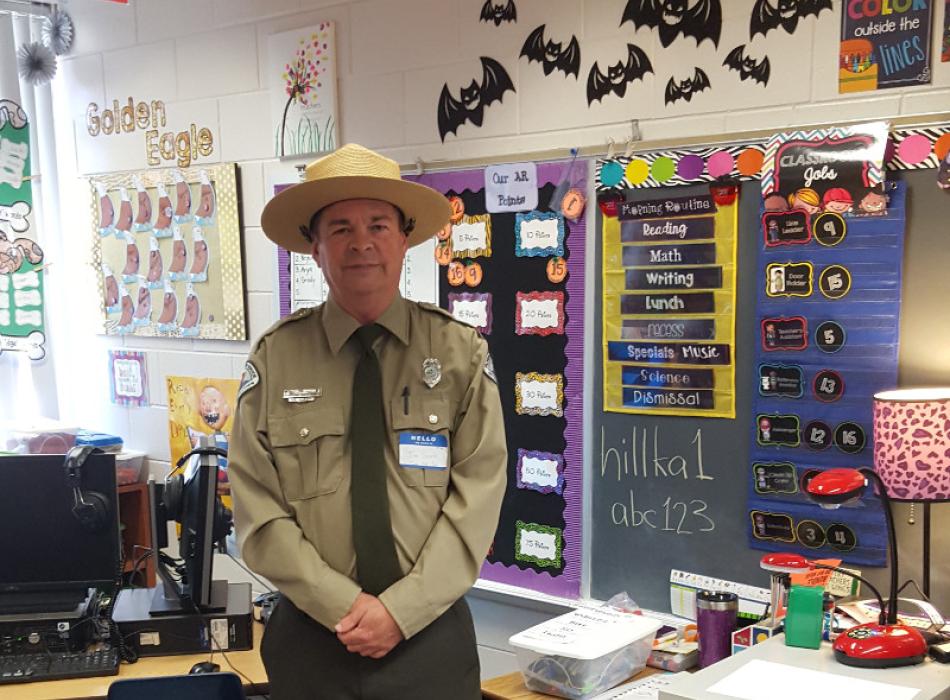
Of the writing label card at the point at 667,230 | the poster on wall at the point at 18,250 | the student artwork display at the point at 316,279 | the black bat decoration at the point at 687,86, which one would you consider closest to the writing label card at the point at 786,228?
the writing label card at the point at 667,230

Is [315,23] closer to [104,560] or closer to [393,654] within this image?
[104,560]

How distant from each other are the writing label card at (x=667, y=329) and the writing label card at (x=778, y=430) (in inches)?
10.2

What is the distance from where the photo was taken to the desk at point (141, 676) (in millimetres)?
2115

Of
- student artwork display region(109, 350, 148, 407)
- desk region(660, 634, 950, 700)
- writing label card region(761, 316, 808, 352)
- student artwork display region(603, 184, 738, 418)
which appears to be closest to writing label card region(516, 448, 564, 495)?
student artwork display region(603, 184, 738, 418)

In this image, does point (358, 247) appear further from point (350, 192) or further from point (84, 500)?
point (84, 500)

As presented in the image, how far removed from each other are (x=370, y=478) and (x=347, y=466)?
0.19 feet

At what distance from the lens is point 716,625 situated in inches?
87.0

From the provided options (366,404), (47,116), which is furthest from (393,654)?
(47,116)

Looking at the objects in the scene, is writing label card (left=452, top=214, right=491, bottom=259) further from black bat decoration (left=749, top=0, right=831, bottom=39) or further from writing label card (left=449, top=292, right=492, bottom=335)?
black bat decoration (left=749, top=0, right=831, bottom=39)

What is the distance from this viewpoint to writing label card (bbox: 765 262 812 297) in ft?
7.58

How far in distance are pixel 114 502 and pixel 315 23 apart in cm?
179

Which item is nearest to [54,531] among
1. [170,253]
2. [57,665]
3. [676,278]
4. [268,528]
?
[57,665]

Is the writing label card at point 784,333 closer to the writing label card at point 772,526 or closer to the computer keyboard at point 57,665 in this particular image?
the writing label card at point 772,526

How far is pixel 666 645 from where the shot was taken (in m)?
2.36
